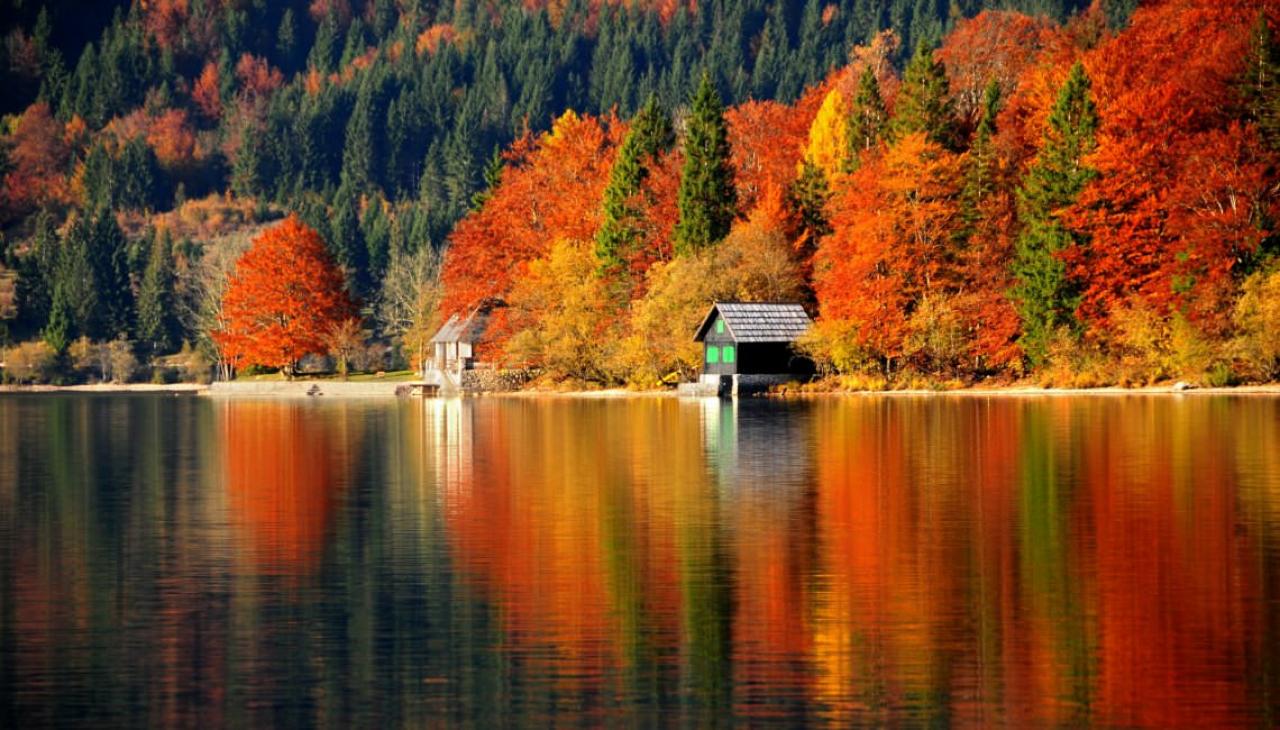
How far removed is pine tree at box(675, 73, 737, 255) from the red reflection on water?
25.9 meters

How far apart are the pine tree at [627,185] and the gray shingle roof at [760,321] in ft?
35.0

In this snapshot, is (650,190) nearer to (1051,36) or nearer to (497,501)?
(1051,36)

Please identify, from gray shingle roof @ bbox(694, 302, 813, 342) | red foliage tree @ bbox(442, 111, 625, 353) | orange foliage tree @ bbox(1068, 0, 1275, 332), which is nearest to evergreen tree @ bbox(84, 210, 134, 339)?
red foliage tree @ bbox(442, 111, 625, 353)

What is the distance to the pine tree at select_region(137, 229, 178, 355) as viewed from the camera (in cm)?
15612

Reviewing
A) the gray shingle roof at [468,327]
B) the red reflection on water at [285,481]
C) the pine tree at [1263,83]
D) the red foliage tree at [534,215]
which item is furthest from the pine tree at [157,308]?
the pine tree at [1263,83]

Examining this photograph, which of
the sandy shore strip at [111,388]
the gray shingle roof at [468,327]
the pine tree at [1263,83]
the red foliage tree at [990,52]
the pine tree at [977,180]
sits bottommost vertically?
the sandy shore strip at [111,388]

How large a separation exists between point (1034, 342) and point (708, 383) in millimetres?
16215

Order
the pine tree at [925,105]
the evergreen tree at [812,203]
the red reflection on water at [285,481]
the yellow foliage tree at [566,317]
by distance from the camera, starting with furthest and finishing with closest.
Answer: the yellow foliage tree at [566,317]
the evergreen tree at [812,203]
the pine tree at [925,105]
the red reflection on water at [285,481]

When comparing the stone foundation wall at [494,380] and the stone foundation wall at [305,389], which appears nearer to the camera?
the stone foundation wall at [494,380]

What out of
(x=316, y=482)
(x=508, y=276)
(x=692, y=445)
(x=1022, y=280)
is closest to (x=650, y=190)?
(x=508, y=276)

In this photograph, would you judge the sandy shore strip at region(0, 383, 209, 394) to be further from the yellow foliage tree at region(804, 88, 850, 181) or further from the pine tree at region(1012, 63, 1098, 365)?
the pine tree at region(1012, 63, 1098, 365)

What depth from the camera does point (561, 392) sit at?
9425 cm

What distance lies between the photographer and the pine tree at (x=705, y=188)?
90.0 m

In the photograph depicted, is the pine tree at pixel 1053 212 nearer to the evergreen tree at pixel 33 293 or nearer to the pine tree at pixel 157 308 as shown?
the pine tree at pixel 157 308
